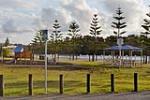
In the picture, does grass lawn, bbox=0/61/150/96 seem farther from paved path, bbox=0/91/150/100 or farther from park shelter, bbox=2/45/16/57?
park shelter, bbox=2/45/16/57

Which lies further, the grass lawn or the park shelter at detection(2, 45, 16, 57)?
the park shelter at detection(2, 45, 16, 57)

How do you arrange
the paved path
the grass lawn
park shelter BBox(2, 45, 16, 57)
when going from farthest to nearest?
1. park shelter BBox(2, 45, 16, 57)
2. the grass lawn
3. the paved path

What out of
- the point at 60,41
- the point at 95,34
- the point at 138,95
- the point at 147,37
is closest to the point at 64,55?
the point at 60,41

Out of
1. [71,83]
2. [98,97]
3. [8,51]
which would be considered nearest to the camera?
[98,97]

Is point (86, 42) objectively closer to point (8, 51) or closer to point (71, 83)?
point (8, 51)

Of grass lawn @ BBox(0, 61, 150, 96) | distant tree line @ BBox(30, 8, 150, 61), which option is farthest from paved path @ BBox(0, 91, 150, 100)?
distant tree line @ BBox(30, 8, 150, 61)

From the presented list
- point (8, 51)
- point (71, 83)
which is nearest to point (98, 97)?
point (71, 83)

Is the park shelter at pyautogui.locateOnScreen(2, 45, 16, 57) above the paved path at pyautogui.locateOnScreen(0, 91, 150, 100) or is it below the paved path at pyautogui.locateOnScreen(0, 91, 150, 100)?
above

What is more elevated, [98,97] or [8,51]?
[8,51]

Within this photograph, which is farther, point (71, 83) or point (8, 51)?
point (8, 51)

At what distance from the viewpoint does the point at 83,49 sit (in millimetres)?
87438

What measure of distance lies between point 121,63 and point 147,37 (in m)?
18.8

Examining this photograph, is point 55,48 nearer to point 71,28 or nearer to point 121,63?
point 71,28

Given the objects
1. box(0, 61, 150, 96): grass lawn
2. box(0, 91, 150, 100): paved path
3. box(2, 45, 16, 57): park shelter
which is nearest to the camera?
box(0, 91, 150, 100): paved path
